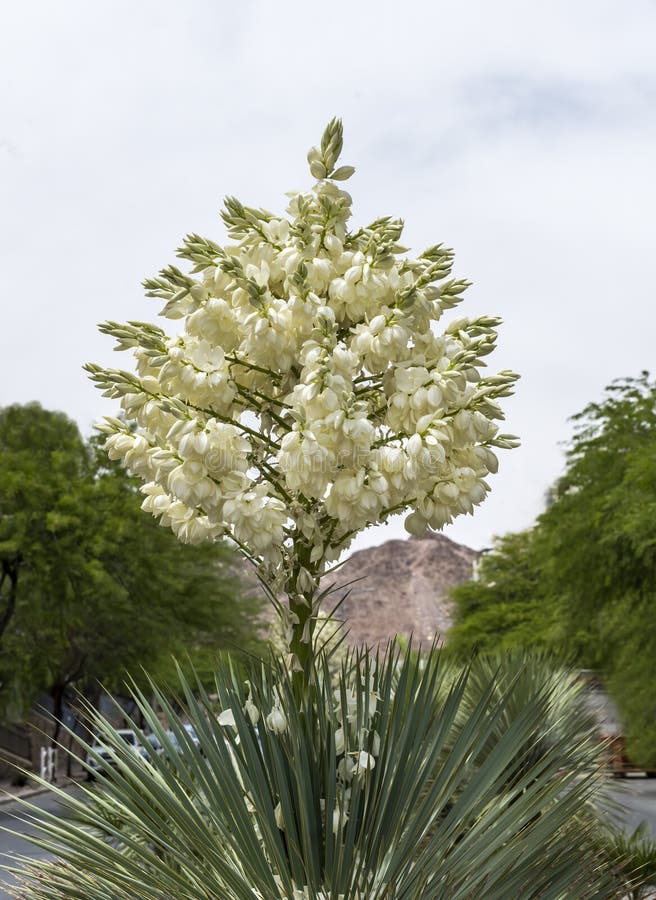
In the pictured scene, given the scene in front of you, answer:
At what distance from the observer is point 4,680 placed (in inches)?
1180

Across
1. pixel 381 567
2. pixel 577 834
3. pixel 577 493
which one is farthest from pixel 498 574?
pixel 381 567

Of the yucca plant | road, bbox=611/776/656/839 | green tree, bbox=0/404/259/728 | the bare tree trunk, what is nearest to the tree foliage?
road, bbox=611/776/656/839

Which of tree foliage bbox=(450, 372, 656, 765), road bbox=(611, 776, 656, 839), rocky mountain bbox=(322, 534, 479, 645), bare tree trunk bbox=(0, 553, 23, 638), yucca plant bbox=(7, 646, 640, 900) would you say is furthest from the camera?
rocky mountain bbox=(322, 534, 479, 645)

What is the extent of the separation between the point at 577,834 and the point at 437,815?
524mm

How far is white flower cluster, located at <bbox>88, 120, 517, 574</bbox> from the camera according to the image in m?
3.77

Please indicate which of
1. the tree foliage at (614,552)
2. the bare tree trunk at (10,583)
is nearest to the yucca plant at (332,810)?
the tree foliage at (614,552)

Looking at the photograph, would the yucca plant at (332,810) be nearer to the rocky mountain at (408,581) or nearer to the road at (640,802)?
the road at (640,802)

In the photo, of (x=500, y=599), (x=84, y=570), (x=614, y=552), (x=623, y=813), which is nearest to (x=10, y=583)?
(x=84, y=570)

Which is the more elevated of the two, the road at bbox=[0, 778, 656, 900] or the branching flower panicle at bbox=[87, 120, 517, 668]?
the branching flower panicle at bbox=[87, 120, 517, 668]

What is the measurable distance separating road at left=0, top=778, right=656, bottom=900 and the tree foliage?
45.8 inches

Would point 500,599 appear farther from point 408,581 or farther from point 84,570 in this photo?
point 408,581

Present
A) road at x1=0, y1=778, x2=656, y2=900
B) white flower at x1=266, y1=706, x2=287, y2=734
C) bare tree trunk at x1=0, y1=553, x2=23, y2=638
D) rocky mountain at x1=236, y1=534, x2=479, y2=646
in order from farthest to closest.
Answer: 1. rocky mountain at x1=236, y1=534, x2=479, y2=646
2. bare tree trunk at x1=0, y1=553, x2=23, y2=638
3. road at x1=0, y1=778, x2=656, y2=900
4. white flower at x1=266, y1=706, x2=287, y2=734

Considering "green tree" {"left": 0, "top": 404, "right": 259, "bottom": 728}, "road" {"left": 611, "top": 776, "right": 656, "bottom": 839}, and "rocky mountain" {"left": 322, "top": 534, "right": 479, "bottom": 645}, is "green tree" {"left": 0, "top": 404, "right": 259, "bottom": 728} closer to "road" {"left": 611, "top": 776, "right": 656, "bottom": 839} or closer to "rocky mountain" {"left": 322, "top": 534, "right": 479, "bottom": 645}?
"road" {"left": 611, "top": 776, "right": 656, "bottom": 839}

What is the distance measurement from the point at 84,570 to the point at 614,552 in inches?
407
